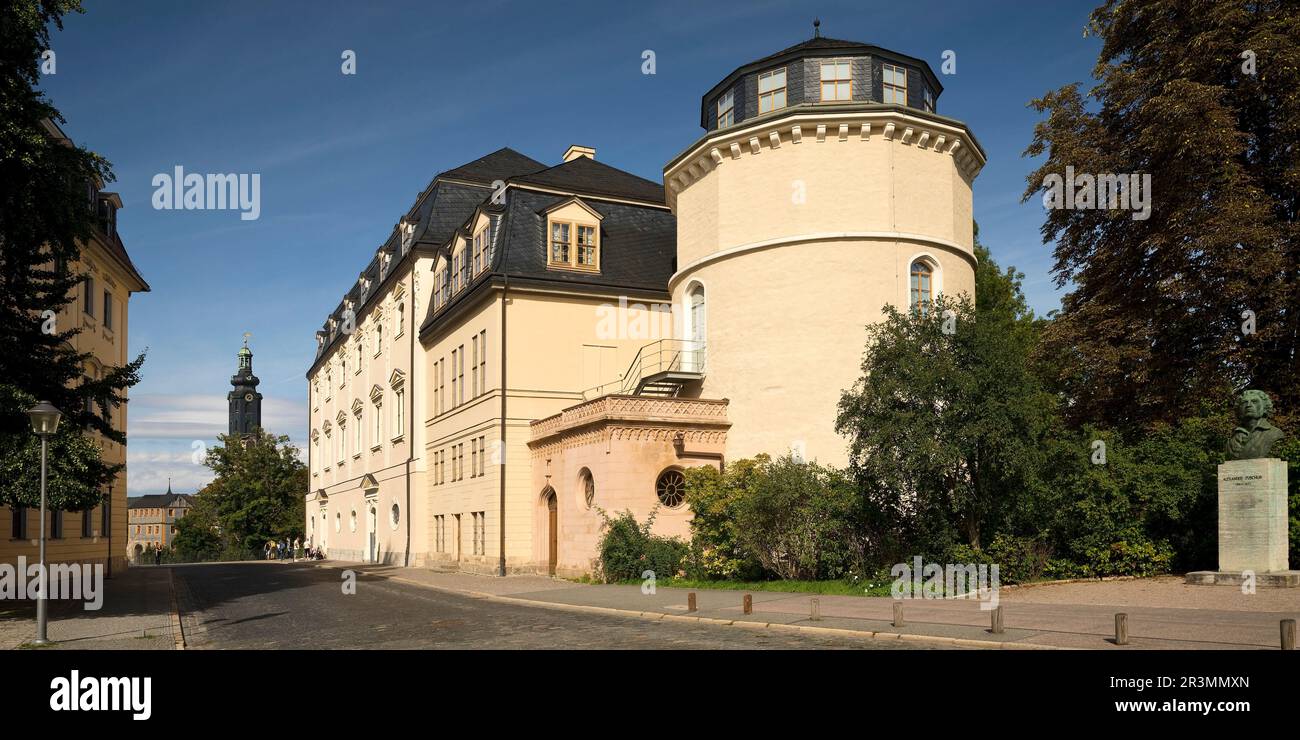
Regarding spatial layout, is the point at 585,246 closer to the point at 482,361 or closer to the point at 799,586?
the point at 482,361

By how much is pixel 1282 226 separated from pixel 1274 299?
5.23 ft

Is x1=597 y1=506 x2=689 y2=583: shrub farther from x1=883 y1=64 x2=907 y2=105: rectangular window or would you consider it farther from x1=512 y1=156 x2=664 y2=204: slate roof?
x1=512 y1=156 x2=664 y2=204: slate roof

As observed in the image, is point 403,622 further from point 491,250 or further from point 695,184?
point 491,250

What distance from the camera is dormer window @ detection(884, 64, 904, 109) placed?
28.9m

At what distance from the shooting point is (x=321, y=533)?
69062mm

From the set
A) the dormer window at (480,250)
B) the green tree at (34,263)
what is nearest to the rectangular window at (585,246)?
the dormer window at (480,250)

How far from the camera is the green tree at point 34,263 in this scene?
16.4 meters

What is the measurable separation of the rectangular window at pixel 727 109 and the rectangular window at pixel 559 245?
7.57 metres

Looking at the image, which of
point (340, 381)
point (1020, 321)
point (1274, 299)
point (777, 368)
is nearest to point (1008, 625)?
point (1274, 299)

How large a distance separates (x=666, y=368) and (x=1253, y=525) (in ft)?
58.1

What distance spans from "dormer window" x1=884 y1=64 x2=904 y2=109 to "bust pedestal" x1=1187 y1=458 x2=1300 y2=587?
14.3 metres

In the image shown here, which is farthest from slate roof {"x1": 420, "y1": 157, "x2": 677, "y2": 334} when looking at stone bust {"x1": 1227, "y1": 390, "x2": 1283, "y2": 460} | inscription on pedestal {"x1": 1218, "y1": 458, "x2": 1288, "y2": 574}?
inscription on pedestal {"x1": 1218, "y1": 458, "x2": 1288, "y2": 574}

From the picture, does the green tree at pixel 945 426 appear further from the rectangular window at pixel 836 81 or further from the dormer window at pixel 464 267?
the dormer window at pixel 464 267

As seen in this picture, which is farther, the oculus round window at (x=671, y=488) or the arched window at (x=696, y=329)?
the arched window at (x=696, y=329)
